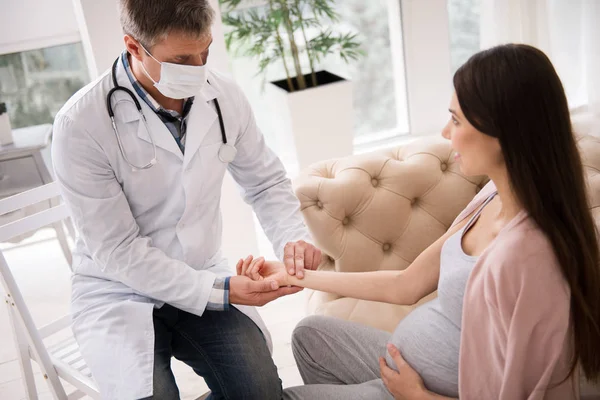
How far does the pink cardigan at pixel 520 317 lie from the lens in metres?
1.15

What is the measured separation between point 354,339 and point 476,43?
2551mm

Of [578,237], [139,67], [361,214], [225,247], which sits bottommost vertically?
[225,247]

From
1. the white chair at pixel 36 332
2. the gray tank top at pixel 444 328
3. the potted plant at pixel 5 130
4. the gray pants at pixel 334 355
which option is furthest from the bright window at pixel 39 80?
the gray tank top at pixel 444 328

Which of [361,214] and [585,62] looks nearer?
[361,214]

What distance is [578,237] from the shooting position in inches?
46.1

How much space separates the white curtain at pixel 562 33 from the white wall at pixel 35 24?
77.1 inches

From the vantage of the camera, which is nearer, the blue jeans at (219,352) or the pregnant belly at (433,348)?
the pregnant belly at (433,348)

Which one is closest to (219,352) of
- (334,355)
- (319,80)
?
(334,355)

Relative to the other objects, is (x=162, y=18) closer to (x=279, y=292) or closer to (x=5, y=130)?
(x=279, y=292)

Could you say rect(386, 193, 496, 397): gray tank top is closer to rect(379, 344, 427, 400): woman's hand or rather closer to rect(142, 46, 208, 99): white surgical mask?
rect(379, 344, 427, 400): woman's hand

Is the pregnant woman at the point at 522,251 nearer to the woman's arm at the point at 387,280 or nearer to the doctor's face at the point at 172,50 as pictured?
the woman's arm at the point at 387,280

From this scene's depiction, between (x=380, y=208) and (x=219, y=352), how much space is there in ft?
2.10

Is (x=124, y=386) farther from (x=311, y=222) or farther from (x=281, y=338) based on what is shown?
(x=281, y=338)

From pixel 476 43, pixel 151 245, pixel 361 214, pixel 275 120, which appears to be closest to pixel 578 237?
pixel 361 214
